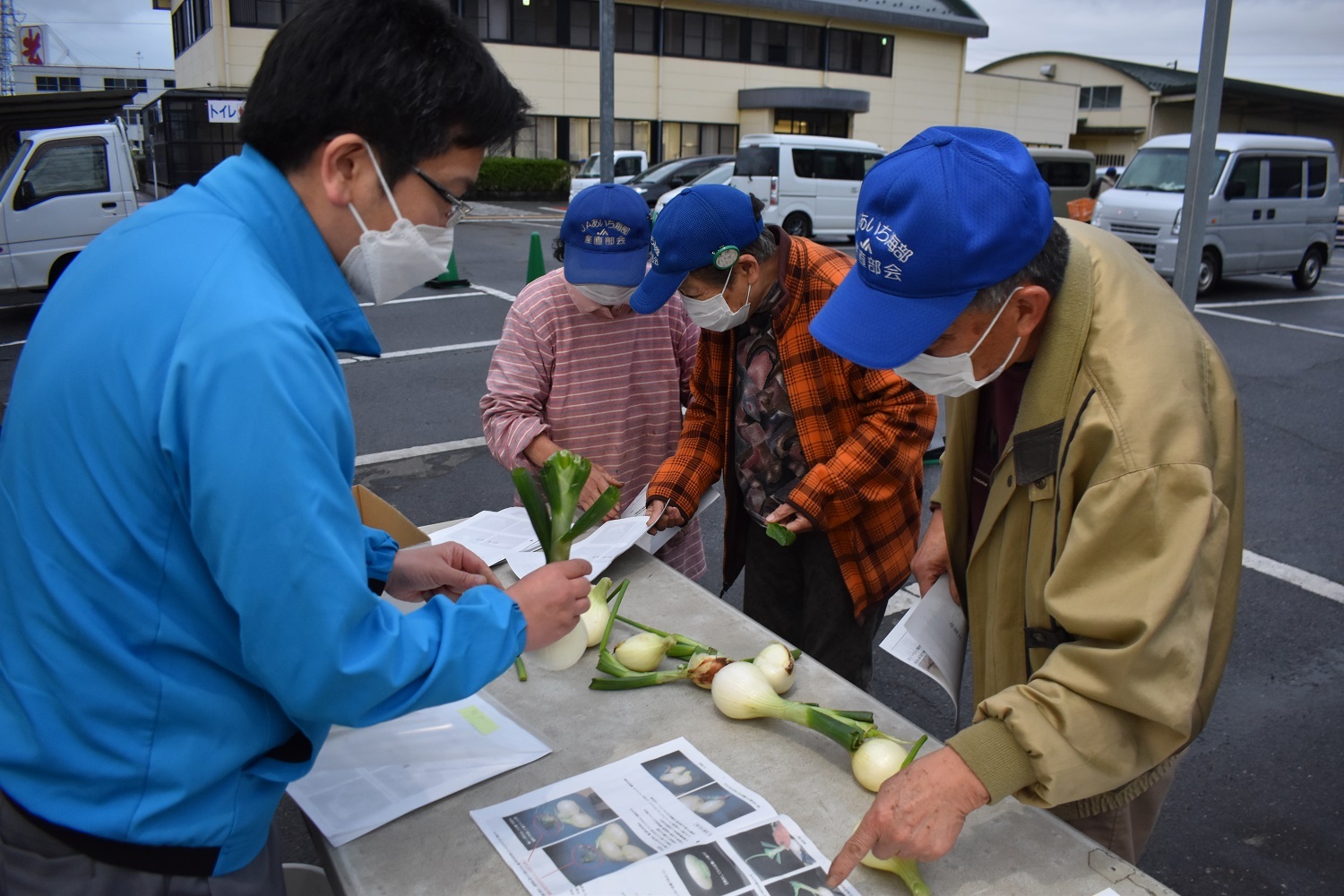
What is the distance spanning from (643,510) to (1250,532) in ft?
13.3

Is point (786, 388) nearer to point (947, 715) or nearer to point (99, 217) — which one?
point (947, 715)

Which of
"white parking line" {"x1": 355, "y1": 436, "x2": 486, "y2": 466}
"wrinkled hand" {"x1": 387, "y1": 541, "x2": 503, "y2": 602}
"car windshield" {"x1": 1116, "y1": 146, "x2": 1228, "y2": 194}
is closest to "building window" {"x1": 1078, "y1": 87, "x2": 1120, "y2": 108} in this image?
"car windshield" {"x1": 1116, "y1": 146, "x2": 1228, "y2": 194}

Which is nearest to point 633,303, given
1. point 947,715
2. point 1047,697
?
point 1047,697

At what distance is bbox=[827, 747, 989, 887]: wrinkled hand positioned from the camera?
135 centimetres

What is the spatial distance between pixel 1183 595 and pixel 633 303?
162 centimetres

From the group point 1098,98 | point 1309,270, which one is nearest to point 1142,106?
point 1098,98

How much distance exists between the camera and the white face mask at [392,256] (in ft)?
4.45

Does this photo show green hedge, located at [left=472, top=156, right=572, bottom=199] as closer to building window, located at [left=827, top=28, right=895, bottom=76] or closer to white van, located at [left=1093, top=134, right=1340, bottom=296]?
building window, located at [left=827, top=28, right=895, bottom=76]

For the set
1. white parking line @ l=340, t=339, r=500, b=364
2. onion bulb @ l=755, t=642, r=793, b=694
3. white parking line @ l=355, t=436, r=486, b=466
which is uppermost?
onion bulb @ l=755, t=642, r=793, b=694

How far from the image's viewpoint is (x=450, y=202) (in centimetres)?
143

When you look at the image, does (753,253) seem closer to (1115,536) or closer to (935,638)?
(935,638)

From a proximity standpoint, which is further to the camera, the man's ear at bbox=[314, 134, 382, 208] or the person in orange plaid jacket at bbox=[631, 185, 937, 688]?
the person in orange plaid jacket at bbox=[631, 185, 937, 688]

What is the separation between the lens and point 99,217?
10742 mm

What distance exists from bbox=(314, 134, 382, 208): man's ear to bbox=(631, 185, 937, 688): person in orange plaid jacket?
1241 mm
